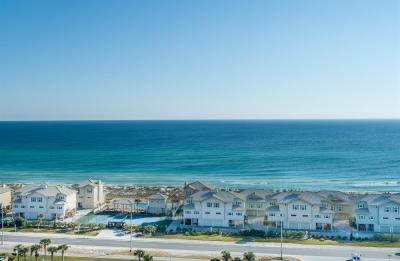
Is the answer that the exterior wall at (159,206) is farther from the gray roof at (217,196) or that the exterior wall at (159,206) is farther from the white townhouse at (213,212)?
the white townhouse at (213,212)

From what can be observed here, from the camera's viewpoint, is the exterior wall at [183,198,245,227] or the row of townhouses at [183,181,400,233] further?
the exterior wall at [183,198,245,227]

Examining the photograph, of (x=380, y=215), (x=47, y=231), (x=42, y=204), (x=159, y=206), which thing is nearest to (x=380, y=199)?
(x=380, y=215)

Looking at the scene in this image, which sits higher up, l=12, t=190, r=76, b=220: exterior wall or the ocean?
the ocean

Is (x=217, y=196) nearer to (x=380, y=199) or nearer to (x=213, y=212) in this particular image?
(x=213, y=212)

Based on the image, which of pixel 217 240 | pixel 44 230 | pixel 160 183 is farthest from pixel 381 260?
pixel 160 183

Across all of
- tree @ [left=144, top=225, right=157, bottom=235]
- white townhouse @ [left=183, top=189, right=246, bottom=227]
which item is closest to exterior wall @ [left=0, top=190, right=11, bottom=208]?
tree @ [left=144, top=225, right=157, bottom=235]

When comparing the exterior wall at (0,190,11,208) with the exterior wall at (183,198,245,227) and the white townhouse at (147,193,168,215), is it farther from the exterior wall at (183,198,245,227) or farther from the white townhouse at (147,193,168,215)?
the exterior wall at (183,198,245,227)

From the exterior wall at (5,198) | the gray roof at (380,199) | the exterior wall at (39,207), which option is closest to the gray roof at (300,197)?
the gray roof at (380,199)
